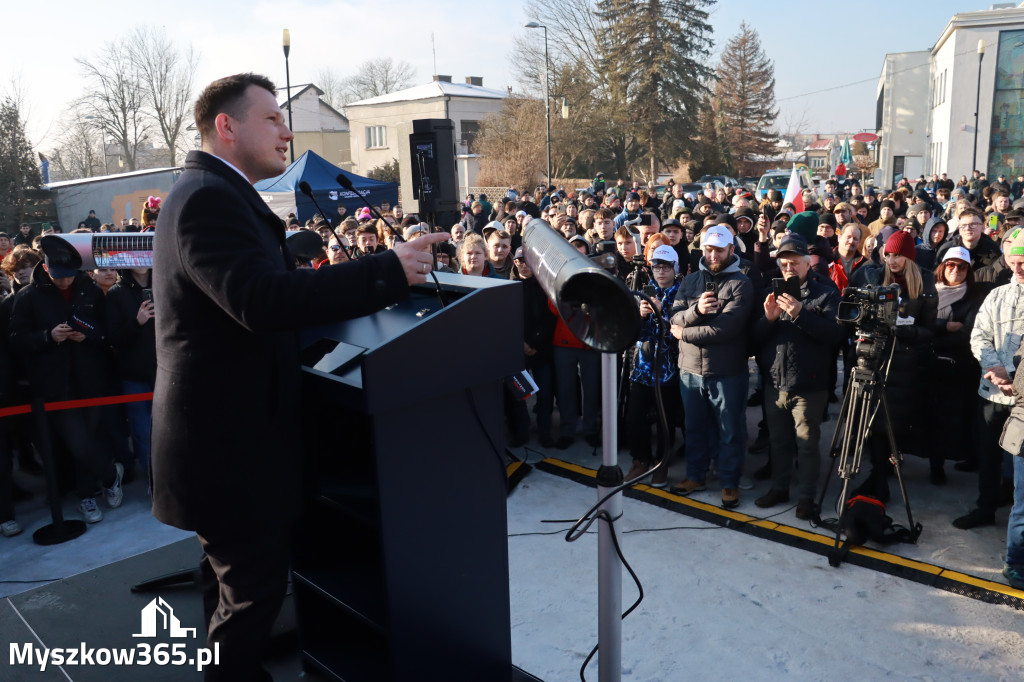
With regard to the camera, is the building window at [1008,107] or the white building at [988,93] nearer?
the building window at [1008,107]

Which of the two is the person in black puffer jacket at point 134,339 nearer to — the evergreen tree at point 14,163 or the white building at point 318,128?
the evergreen tree at point 14,163

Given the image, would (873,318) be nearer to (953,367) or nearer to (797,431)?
(797,431)

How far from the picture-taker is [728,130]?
6003 centimetres

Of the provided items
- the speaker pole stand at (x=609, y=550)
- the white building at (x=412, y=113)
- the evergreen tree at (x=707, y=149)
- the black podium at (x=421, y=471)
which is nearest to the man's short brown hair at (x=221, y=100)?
the black podium at (x=421, y=471)

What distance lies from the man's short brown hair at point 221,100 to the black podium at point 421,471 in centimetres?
85

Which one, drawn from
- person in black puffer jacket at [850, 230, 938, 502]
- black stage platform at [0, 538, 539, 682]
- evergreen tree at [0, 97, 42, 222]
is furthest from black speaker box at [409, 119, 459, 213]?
evergreen tree at [0, 97, 42, 222]

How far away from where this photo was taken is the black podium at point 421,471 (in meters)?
2.50

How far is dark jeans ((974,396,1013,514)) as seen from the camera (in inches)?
197

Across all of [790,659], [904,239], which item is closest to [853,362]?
[904,239]

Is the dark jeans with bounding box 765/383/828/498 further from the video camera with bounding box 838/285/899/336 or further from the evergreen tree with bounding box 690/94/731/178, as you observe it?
the evergreen tree with bounding box 690/94/731/178

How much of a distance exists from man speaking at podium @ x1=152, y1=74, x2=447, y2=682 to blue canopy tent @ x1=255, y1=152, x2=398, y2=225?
16.8 meters

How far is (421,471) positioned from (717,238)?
12.2 feet

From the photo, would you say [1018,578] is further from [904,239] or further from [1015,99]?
[1015,99]

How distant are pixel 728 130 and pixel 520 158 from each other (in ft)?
87.8
